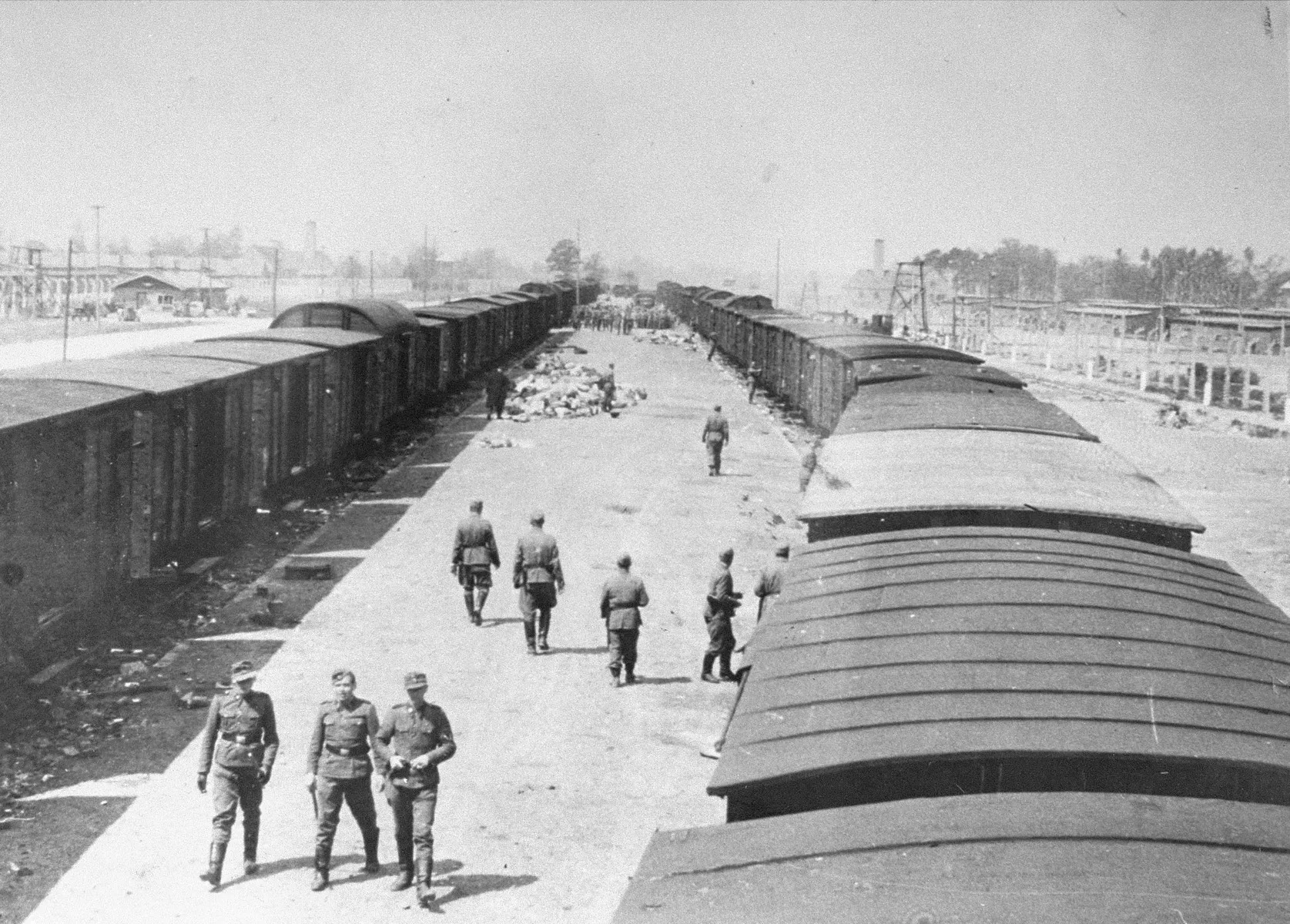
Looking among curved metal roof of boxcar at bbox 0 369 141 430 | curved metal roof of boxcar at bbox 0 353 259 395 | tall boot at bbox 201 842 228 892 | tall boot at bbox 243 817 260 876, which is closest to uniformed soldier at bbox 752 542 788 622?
tall boot at bbox 243 817 260 876

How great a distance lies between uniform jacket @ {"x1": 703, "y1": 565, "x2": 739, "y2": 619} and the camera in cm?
1245

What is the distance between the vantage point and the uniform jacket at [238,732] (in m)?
8.12

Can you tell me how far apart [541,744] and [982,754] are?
5971 millimetres

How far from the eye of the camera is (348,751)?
8.02 metres

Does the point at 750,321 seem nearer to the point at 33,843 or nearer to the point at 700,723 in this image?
the point at 700,723

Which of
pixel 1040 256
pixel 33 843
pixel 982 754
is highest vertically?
pixel 1040 256

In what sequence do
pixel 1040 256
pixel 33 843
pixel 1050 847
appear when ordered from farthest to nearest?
pixel 1040 256 < pixel 33 843 < pixel 1050 847

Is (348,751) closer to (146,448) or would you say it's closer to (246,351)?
(146,448)

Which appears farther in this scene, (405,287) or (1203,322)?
(405,287)

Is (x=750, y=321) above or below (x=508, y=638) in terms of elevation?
above

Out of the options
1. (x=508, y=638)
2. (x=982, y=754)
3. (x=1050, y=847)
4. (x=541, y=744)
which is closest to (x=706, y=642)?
(x=508, y=638)

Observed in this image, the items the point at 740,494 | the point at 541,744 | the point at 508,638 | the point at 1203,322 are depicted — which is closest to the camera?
the point at 541,744

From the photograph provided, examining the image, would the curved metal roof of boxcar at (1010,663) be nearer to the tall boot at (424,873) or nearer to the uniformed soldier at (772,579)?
the tall boot at (424,873)

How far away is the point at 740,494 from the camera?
22812mm
